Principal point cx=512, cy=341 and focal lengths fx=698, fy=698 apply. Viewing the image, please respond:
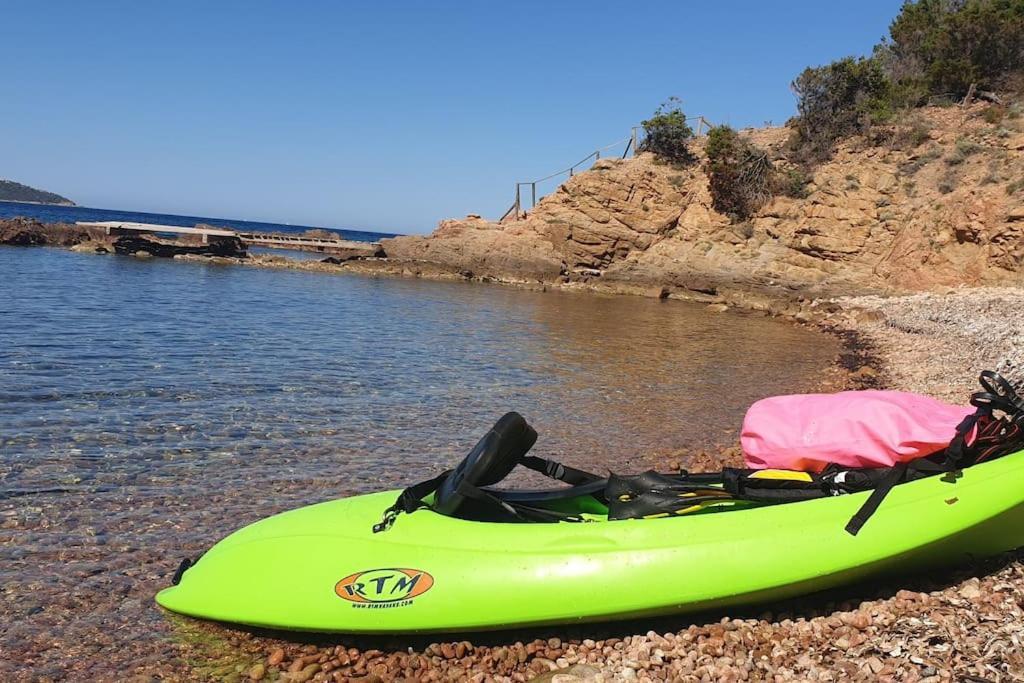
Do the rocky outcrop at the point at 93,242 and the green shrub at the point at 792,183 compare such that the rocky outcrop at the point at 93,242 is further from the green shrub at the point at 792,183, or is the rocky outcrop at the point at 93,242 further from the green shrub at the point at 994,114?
the green shrub at the point at 994,114

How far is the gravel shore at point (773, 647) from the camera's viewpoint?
2.73m

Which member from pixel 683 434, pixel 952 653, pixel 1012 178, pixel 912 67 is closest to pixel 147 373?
pixel 683 434

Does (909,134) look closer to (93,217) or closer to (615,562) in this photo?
(615,562)

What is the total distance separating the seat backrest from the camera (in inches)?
146

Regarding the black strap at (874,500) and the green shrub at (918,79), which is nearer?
the black strap at (874,500)

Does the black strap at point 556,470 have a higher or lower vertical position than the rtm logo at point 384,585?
higher

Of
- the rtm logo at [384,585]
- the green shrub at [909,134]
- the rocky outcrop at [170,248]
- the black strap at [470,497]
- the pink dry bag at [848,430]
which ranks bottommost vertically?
the rtm logo at [384,585]

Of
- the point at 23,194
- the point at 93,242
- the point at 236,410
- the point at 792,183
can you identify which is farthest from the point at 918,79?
the point at 23,194

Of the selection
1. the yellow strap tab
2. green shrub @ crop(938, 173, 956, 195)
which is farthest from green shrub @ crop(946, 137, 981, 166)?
the yellow strap tab

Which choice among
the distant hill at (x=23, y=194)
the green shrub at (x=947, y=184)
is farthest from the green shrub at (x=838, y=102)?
the distant hill at (x=23, y=194)

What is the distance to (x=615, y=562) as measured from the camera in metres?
3.28

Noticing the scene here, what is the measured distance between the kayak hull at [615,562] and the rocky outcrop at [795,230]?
67.7 feet

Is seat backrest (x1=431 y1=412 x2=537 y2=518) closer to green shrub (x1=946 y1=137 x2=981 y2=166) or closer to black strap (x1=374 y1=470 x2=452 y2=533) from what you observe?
black strap (x1=374 y1=470 x2=452 y2=533)

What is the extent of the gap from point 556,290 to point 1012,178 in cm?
1647
